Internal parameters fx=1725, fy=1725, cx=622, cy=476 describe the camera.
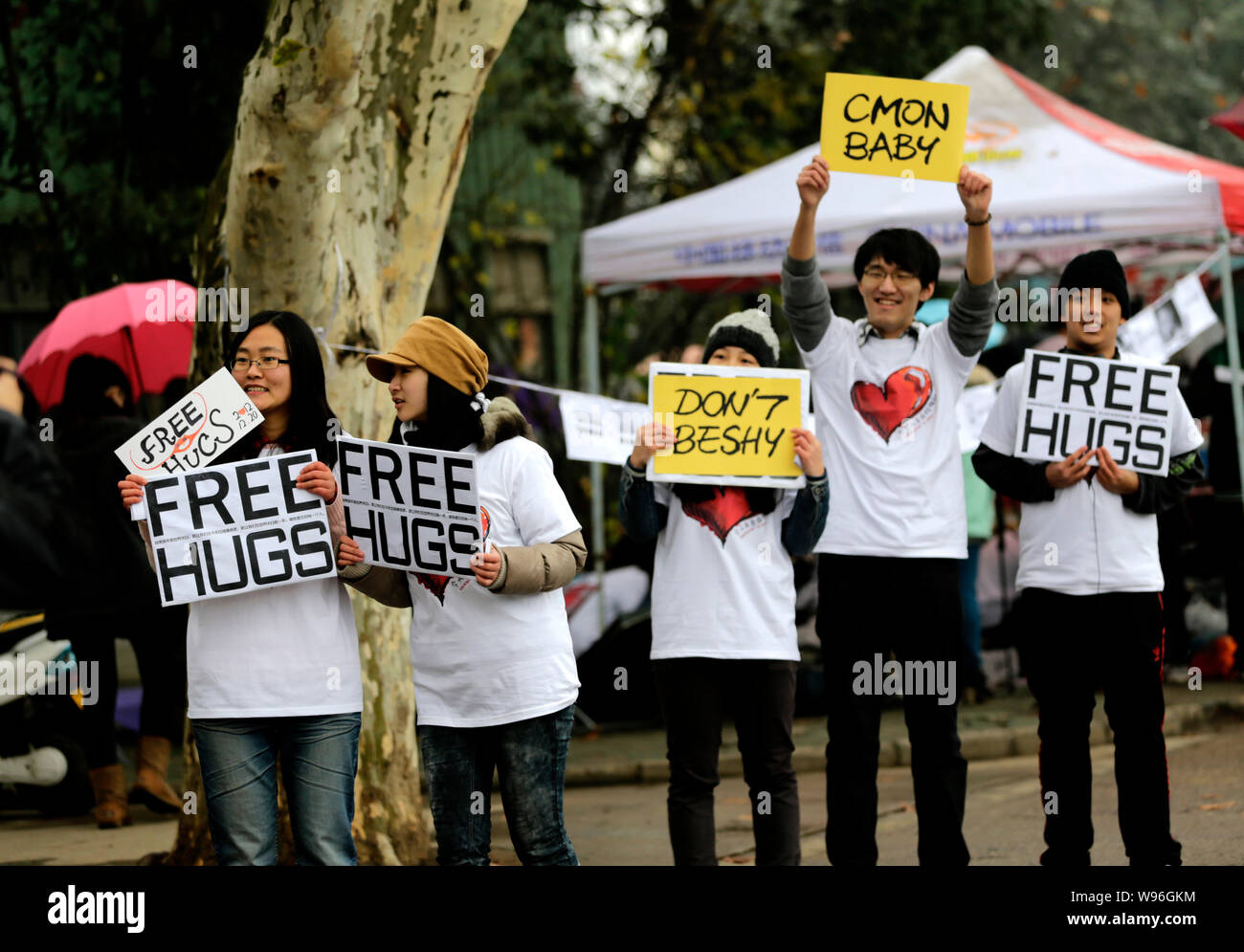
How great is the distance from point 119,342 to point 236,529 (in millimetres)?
5946

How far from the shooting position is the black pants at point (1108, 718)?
5566 millimetres

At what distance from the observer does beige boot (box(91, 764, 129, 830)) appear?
27.0ft

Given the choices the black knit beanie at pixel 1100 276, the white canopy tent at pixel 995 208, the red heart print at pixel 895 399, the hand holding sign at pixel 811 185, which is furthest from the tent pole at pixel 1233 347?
the hand holding sign at pixel 811 185

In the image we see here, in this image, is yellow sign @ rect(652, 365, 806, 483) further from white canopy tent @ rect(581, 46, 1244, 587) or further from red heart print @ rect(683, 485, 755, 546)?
white canopy tent @ rect(581, 46, 1244, 587)

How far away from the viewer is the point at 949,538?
5598 mm

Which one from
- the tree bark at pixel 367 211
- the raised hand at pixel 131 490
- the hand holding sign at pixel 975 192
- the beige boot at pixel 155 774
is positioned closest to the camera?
the raised hand at pixel 131 490

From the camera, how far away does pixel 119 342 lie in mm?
10234

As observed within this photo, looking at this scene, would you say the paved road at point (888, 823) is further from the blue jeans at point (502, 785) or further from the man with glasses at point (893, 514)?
the blue jeans at point (502, 785)

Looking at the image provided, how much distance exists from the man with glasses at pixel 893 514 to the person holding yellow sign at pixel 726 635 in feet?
0.57
